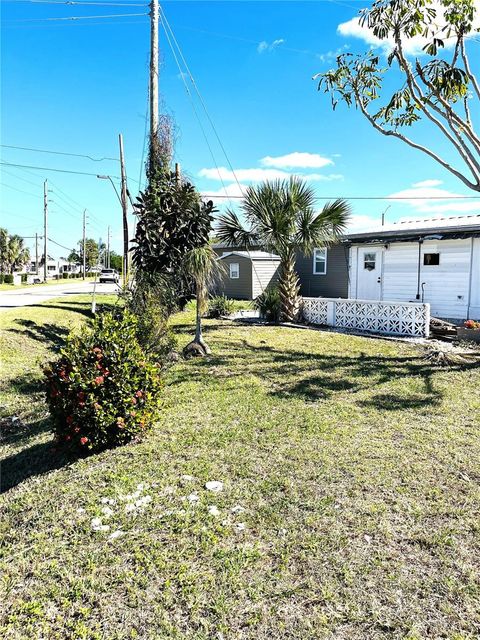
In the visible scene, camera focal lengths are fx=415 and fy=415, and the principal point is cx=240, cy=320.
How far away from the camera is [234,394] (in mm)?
6035

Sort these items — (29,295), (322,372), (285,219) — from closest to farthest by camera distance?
(322,372), (285,219), (29,295)

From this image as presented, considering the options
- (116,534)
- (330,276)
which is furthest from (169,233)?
(330,276)

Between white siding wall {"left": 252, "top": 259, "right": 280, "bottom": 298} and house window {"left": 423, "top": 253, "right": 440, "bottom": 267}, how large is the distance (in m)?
7.93

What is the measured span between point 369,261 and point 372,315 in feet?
15.8

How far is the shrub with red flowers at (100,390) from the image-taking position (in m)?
3.76

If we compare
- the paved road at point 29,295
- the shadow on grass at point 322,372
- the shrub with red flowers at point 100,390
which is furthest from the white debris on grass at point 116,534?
the paved road at point 29,295

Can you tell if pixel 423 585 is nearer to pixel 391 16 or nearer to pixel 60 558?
pixel 60 558

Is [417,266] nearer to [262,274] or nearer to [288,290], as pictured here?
[288,290]

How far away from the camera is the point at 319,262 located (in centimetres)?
1870

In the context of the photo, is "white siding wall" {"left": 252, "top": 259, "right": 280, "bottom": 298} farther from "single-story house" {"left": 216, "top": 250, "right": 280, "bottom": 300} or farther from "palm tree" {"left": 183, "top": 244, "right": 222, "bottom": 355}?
Result: "palm tree" {"left": 183, "top": 244, "right": 222, "bottom": 355}

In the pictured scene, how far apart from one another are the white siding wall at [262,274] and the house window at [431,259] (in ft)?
26.0

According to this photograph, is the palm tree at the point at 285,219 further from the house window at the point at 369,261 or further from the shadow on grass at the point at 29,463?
the shadow on grass at the point at 29,463

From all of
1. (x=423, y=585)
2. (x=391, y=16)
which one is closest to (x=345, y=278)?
(x=391, y=16)

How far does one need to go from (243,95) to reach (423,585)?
14895mm
